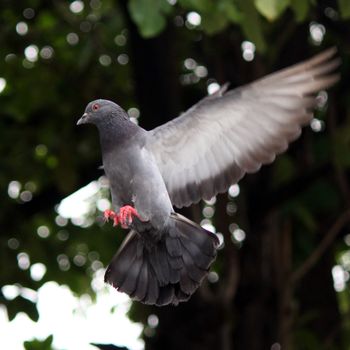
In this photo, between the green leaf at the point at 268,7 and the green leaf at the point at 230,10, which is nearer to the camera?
the green leaf at the point at 268,7

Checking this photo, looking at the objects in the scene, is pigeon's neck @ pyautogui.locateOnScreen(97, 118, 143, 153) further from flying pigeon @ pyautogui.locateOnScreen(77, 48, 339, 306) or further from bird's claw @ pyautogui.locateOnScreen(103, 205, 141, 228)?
bird's claw @ pyautogui.locateOnScreen(103, 205, 141, 228)

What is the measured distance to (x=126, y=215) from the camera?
14.8ft

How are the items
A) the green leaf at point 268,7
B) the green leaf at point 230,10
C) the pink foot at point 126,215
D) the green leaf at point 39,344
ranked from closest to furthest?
the pink foot at point 126,215 → the green leaf at point 268,7 → the green leaf at point 230,10 → the green leaf at point 39,344

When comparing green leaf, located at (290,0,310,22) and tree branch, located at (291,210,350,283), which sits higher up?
green leaf, located at (290,0,310,22)

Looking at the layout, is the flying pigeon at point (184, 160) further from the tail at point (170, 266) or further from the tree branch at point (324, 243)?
the tree branch at point (324, 243)

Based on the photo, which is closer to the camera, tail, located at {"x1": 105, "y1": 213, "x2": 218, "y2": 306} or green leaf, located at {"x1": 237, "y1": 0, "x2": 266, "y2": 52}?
tail, located at {"x1": 105, "y1": 213, "x2": 218, "y2": 306}

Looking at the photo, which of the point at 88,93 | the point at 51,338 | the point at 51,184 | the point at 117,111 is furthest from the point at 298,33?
the point at 117,111

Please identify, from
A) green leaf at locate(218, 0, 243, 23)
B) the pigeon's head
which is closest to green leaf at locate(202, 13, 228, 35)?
green leaf at locate(218, 0, 243, 23)

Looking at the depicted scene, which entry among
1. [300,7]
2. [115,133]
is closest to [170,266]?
[115,133]

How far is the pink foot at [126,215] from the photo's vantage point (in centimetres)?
449

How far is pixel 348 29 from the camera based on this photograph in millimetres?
7258

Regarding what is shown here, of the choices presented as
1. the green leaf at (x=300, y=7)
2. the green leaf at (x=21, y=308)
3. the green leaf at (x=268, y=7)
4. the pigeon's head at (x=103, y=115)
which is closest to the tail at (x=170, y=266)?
the pigeon's head at (x=103, y=115)

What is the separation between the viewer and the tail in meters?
4.72

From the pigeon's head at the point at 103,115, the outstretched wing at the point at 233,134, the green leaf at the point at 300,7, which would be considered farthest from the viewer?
the green leaf at the point at 300,7
